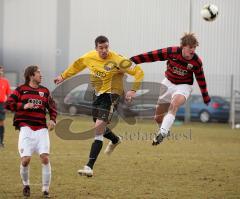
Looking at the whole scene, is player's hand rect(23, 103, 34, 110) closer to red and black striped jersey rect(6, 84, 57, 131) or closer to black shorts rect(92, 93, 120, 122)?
red and black striped jersey rect(6, 84, 57, 131)

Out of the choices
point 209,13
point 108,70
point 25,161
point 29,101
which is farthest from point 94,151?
point 209,13

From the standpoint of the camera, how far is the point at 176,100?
11617 mm

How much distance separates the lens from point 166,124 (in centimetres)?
1139

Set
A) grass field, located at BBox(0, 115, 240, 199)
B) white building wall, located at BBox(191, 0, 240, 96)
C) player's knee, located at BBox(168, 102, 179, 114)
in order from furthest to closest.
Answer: white building wall, located at BBox(191, 0, 240, 96)
player's knee, located at BBox(168, 102, 179, 114)
grass field, located at BBox(0, 115, 240, 199)

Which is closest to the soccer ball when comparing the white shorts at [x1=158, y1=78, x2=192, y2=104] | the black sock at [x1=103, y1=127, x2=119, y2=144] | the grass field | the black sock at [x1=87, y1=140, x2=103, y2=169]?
the white shorts at [x1=158, y1=78, x2=192, y2=104]

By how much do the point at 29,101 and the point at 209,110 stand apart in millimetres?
25330

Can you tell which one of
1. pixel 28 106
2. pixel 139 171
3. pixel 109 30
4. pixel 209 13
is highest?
pixel 109 30

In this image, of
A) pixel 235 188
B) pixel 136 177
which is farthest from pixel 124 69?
pixel 235 188

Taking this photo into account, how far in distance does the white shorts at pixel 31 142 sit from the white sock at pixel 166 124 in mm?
2436

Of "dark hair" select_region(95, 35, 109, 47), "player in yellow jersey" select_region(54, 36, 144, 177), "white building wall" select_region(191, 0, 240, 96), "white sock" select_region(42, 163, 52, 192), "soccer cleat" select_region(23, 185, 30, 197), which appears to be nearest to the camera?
"white sock" select_region(42, 163, 52, 192)

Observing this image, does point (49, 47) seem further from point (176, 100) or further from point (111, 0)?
point (176, 100)

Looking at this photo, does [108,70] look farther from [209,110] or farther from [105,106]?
[209,110]

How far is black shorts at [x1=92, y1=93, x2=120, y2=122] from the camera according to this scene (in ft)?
38.7

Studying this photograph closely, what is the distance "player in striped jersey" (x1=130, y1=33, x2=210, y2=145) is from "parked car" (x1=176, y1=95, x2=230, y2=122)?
22.1m
